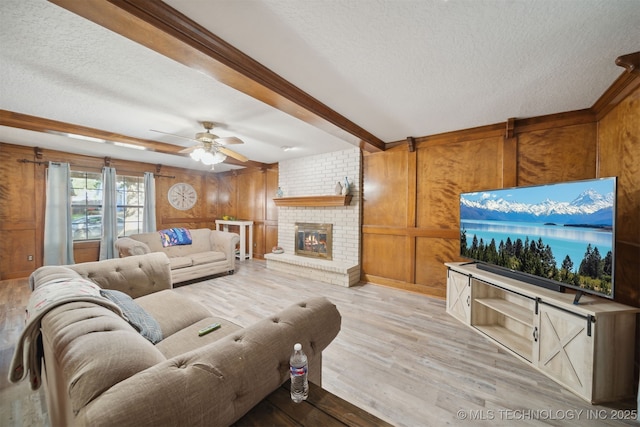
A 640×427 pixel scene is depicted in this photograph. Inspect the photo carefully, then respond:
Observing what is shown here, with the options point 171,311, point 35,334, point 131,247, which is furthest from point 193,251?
point 35,334

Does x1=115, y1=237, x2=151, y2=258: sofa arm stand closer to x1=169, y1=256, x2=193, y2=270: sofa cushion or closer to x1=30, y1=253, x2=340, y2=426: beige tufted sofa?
x1=169, y1=256, x2=193, y2=270: sofa cushion

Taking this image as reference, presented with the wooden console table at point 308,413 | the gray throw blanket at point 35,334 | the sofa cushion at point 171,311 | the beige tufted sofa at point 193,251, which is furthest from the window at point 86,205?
the wooden console table at point 308,413

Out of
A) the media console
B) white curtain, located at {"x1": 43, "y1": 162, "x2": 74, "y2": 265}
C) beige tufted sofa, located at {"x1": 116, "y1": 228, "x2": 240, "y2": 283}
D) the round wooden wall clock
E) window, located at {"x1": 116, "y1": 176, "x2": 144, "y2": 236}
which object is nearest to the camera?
the media console

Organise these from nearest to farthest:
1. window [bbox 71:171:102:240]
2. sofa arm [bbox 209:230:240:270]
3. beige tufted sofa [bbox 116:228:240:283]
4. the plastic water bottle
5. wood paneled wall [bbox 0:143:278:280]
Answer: the plastic water bottle < beige tufted sofa [bbox 116:228:240:283] < wood paneled wall [bbox 0:143:278:280] < sofa arm [bbox 209:230:240:270] < window [bbox 71:171:102:240]

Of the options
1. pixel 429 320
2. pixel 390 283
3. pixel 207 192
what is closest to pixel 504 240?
pixel 429 320

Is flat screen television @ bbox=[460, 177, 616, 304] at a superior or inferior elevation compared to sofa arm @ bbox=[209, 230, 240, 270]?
superior

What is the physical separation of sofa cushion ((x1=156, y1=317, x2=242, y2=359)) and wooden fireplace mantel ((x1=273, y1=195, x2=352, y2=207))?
2895mm

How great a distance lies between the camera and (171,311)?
79.0 inches

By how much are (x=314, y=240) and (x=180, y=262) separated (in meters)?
2.45

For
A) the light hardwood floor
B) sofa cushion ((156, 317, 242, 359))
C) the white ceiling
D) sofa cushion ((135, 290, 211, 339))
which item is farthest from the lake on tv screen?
sofa cushion ((135, 290, 211, 339))

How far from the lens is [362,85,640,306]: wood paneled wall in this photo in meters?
2.06

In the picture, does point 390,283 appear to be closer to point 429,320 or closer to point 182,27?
point 429,320

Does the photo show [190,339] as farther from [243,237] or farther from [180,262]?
[243,237]

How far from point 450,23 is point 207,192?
7.02 metres
